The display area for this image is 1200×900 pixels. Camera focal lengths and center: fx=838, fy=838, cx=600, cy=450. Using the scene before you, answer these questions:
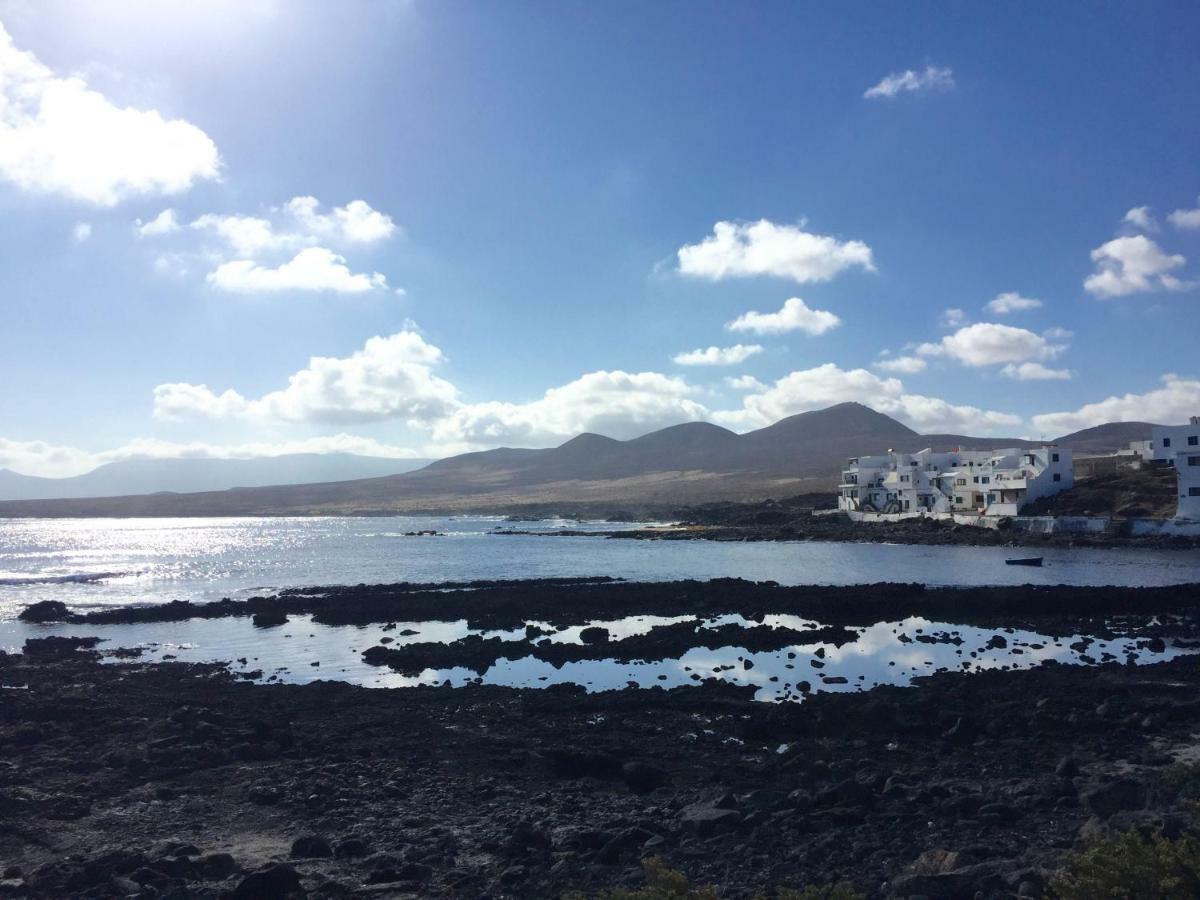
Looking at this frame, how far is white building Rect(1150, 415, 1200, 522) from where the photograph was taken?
186ft

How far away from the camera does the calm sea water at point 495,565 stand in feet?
141

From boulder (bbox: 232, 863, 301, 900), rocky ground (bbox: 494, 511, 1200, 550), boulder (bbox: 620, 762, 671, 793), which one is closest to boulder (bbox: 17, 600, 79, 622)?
boulder (bbox: 620, 762, 671, 793)

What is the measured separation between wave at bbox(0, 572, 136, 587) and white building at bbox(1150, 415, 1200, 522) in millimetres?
71084

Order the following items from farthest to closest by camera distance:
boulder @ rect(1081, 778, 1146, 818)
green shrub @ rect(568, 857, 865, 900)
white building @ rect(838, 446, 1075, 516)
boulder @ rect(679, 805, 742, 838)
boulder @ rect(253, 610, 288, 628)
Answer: white building @ rect(838, 446, 1075, 516) < boulder @ rect(253, 610, 288, 628) < boulder @ rect(679, 805, 742, 838) < boulder @ rect(1081, 778, 1146, 818) < green shrub @ rect(568, 857, 865, 900)

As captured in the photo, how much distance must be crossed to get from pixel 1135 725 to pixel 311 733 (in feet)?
48.3

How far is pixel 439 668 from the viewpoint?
22906 mm

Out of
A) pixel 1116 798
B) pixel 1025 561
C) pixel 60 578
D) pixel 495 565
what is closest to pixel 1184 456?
pixel 1025 561

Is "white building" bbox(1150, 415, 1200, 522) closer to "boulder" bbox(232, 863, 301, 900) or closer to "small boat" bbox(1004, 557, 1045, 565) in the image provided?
"small boat" bbox(1004, 557, 1045, 565)

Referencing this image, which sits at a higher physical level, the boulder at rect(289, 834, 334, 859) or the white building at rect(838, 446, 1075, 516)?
the white building at rect(838, 446, 1075, 516)

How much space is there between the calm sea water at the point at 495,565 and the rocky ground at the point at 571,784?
24.6m

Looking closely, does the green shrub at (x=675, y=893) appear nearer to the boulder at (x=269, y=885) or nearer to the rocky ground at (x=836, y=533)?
the boulder at (x=269, y=885)

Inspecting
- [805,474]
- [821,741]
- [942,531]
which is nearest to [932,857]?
[821,741]

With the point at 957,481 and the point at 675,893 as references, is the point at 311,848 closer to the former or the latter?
the point at 675,893

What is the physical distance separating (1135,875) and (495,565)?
168 ft
